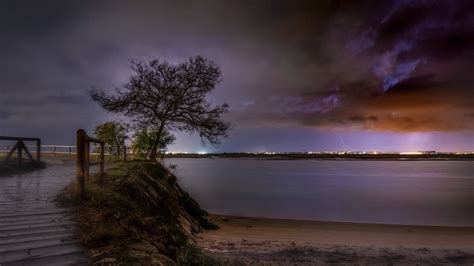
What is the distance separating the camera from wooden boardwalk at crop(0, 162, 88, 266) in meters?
5.94

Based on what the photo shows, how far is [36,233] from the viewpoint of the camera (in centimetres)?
724

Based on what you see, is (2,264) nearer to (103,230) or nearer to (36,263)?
(36,263)

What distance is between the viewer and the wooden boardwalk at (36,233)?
234 inches

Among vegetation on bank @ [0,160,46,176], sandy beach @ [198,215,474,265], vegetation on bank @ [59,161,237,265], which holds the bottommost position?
sandy beach @ [198,215,474,265]

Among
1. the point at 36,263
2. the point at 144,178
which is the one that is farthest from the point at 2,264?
the point at 144,178

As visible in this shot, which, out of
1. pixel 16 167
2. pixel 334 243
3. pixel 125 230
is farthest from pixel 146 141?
pixel 125 230

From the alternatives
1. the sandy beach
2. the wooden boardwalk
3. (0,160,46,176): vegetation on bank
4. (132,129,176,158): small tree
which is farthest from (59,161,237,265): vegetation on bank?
(132,129,176,158): small tree

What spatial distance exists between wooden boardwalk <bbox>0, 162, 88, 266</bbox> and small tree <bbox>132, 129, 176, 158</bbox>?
18.1 m

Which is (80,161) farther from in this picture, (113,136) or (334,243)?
(113,136)

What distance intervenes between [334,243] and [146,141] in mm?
16878

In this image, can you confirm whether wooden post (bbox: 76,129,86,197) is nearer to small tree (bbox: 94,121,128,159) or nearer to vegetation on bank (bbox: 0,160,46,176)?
vegetation on bank (bbox: 0,160,46,176)

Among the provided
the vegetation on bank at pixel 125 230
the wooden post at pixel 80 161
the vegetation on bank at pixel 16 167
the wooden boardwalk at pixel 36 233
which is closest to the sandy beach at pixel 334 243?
the vegetation on bank at pixel 125 230

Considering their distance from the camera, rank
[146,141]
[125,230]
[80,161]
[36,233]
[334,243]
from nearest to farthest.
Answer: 1. [36,233]
2. [125,230]
3. [80,161]
4. [334,243]
5. [146,141]

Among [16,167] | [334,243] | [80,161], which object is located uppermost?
[80,161]
